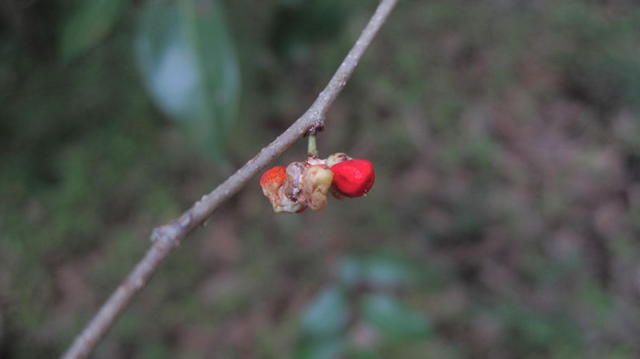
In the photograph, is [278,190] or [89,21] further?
[89,21]

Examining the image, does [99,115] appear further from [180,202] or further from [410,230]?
[410,230]

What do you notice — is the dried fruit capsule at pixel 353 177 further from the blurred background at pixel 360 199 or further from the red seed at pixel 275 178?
the blurred background at pixel 360 199

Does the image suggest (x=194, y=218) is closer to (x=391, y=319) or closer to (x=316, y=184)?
(x=316, y=184)

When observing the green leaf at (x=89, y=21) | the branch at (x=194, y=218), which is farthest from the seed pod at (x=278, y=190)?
the green leaf at (x=89, y=21)

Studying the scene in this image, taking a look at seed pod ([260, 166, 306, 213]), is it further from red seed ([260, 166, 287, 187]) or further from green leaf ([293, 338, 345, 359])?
green leaf ([293, 338, 345, 359])

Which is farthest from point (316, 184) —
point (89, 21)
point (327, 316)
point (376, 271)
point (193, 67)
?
point (376, 271)

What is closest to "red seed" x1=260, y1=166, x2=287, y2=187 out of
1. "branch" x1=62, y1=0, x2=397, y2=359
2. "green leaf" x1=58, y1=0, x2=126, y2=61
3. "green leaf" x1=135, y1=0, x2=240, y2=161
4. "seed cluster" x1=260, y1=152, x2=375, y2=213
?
"seed cluster" x1=260, y1=152, x2=375, y2=213

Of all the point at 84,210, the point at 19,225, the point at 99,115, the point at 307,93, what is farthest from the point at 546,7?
the point at 19,225
